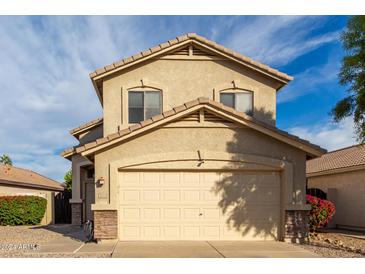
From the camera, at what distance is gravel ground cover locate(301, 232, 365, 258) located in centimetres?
1060

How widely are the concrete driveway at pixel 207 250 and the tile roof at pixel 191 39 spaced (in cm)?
683

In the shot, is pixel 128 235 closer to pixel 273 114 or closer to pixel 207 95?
pixel 207 95

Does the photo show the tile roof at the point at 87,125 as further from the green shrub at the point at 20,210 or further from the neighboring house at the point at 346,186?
the neighboring house at the point at 346,186

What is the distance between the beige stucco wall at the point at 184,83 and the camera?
1494 cm

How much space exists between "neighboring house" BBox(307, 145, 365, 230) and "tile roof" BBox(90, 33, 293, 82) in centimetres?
491

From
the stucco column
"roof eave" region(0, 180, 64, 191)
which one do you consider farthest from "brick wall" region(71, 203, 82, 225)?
"roof eave" region(0, 180, 64, 191)

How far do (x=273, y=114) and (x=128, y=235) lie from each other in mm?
7644

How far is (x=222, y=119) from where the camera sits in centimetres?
1262

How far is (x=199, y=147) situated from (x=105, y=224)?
13.0 ft

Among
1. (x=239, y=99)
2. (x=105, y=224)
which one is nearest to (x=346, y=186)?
(x=239, y=99)

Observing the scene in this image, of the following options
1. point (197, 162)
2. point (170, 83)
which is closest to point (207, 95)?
point (170, 83)

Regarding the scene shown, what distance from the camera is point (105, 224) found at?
1194 cm

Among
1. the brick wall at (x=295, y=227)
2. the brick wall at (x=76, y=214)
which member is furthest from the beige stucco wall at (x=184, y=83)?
the brick wall at (x=76, y=214)

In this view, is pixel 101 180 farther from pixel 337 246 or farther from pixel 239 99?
pixel 337 246
